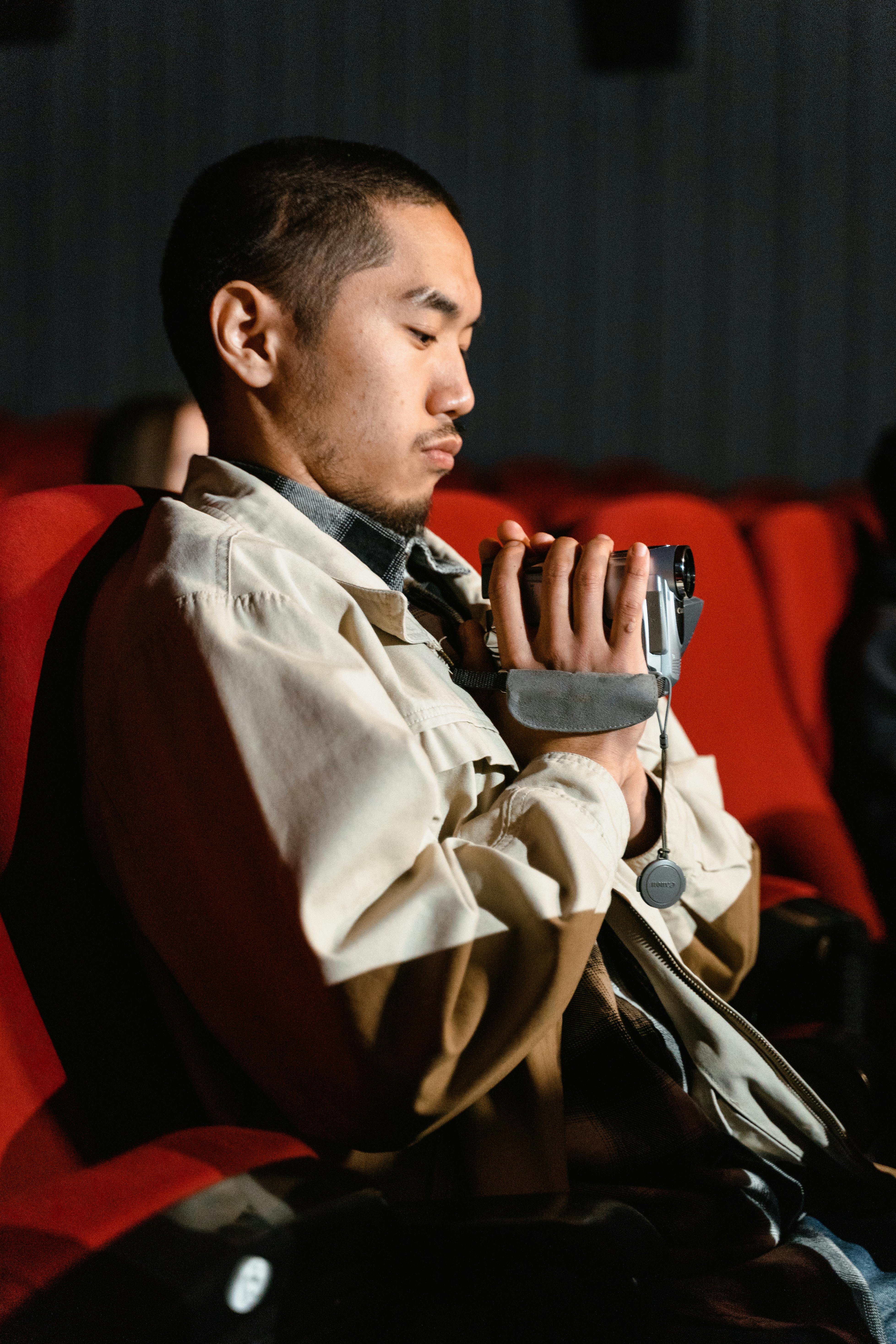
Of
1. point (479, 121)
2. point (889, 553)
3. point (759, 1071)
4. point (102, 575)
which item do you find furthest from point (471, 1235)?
point (479, 121)

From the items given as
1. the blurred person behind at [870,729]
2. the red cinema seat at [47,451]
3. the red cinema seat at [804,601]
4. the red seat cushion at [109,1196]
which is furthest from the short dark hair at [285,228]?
the red cinema seat at [47,451]

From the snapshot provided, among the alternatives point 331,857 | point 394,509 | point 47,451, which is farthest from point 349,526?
point 47,451

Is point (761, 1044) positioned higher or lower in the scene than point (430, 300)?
lower

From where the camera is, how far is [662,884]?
849 mm

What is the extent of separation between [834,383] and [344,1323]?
3569 millimetres

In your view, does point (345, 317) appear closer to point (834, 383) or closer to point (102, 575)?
point (102, 575)

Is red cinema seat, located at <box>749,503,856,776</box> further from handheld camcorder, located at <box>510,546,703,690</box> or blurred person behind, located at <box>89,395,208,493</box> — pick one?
blurred person behind, located at <box>89,395,208,493</box>

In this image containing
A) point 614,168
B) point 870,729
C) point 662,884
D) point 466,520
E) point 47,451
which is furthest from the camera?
point 614,168

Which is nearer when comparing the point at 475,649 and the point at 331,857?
the point at 331,857

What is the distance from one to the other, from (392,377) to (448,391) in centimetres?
5

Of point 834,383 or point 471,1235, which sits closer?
point 471,1235

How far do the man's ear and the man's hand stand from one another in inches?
10.6

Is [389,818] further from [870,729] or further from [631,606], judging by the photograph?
[870,729]

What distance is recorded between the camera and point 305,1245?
471mm
